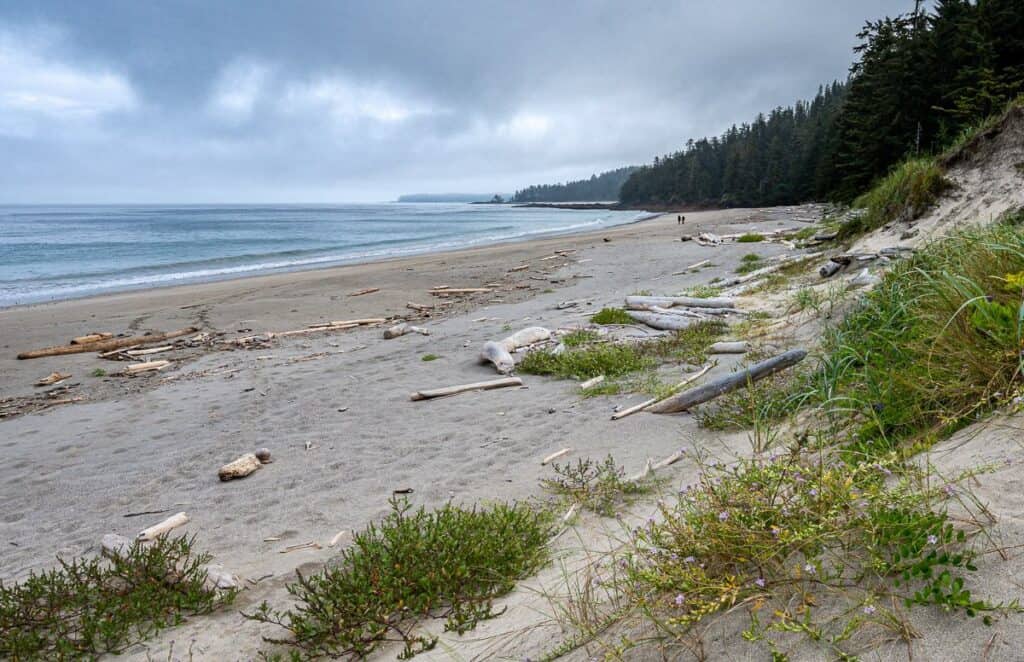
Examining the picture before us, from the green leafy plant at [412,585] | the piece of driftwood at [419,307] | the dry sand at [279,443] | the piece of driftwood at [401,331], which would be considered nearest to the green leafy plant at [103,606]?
the dry sand at [279,443]

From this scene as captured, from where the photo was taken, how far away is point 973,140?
39.7 ft

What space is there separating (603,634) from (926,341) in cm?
301

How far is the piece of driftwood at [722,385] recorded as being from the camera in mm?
5618

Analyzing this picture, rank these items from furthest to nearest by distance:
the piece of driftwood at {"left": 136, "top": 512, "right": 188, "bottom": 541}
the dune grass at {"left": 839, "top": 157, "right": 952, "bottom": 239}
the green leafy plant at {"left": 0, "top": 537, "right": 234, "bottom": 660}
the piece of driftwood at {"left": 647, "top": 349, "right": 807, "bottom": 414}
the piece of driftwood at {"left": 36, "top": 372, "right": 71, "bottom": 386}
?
the dune grass at {"left": 839, "top": 157, "right": 952, "bottom": 239}
the piece of driftwood at {"left": 36, "top": 372, "right": 71, "bottom": 386}
the piece of driftwood at {"left": 647, "top": 349, "right": 807, "bottom": 414}
the piece of driftwood at {"left": 136, "top": 512, "right": 188, "bottom": 541}
the green leafy plant at {"left": 0, "top": 537, "right": 234, "bottom": 660}

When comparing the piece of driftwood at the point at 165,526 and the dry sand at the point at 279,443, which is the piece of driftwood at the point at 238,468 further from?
the piece of driftwood at the point at 165,526

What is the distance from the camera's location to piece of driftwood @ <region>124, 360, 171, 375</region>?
33.5ft

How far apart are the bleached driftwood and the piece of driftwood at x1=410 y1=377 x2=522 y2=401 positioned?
1.72 feet

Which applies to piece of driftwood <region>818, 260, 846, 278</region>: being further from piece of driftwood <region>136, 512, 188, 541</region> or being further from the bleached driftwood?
piece of driftwood <region>136, 512, 188, 541</region>

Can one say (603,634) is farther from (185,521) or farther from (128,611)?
(185,521)

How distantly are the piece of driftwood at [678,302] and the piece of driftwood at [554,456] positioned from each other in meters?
6.24

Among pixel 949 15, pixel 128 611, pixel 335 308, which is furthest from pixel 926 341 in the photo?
pixel 949 15

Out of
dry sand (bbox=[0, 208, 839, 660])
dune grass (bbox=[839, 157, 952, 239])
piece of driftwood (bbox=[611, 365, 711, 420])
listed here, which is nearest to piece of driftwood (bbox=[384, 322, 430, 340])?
dry sand (bbox=[0, 208, 839, 660])

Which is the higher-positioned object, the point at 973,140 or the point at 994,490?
the point at 973,140

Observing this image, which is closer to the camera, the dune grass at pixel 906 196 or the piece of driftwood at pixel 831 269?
the piece of driftwood at pixel 831 269
